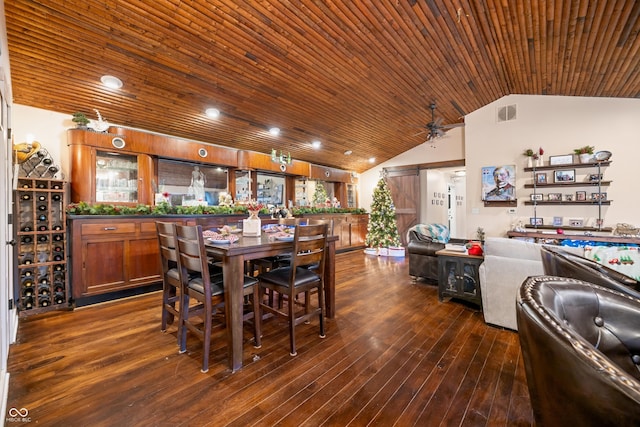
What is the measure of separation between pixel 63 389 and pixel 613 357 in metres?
2.96

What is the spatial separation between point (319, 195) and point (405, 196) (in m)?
2.56

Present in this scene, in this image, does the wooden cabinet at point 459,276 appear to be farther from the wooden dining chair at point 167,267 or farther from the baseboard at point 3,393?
the baseboard at point 3,393

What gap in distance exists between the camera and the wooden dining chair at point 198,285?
79.7 inches

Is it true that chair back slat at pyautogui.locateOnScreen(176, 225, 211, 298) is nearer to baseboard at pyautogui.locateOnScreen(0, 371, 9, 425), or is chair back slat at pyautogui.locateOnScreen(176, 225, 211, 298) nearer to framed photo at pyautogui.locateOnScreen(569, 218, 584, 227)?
baseboard at pyautogui.locateOnScreen(0, 371, 9, 425)

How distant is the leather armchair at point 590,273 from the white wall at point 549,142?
5050 mm

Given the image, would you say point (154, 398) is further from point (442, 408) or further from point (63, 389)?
point (442, 408)

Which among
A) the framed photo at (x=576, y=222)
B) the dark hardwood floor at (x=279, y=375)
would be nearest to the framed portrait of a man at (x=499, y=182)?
the framed photo at (x=576, y=222)

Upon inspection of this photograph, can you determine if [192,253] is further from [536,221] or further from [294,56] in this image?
[536,221]

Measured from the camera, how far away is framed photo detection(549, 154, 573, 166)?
5.41 meters

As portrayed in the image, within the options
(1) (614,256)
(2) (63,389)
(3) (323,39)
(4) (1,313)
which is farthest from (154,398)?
(3) (323,39)

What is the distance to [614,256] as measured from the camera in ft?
7.45

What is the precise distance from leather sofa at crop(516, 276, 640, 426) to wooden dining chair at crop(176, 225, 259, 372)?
6.19ft

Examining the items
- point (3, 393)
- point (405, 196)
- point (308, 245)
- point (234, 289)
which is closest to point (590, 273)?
point (308, 245)

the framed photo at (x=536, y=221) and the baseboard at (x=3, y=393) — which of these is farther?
the framed photo at (x=536, y=221)
